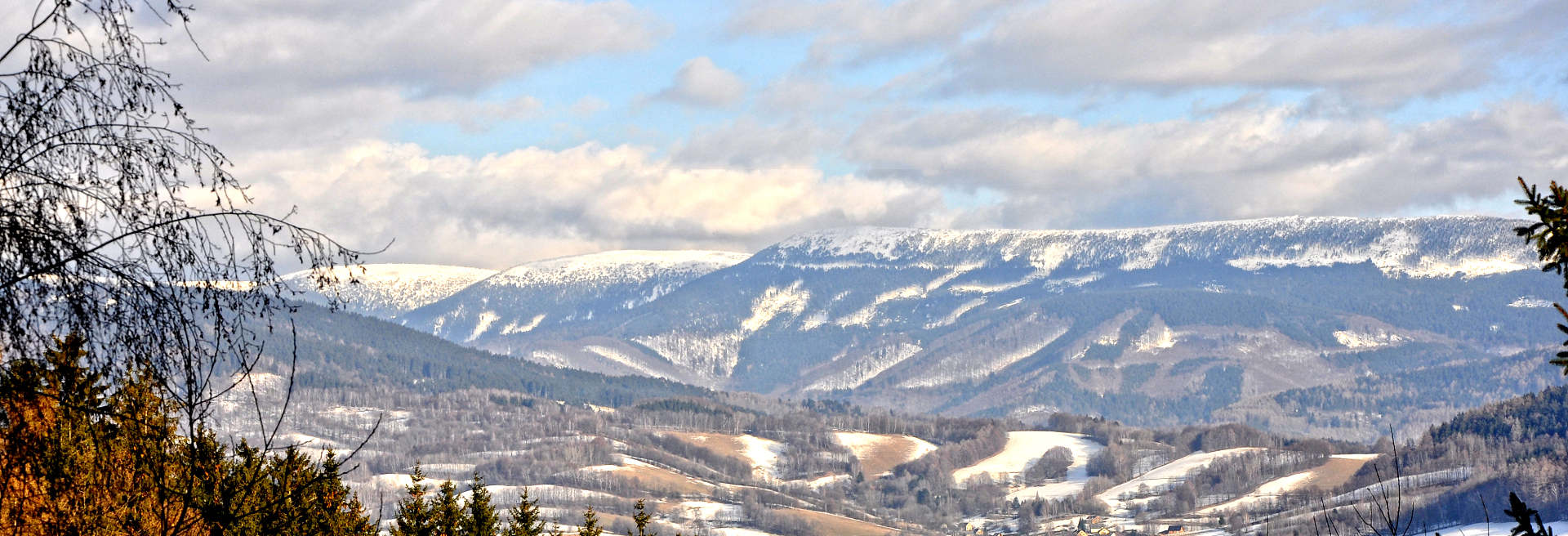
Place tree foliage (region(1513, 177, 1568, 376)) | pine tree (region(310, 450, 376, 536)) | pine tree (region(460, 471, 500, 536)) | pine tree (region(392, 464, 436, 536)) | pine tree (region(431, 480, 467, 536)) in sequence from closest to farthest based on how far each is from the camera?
tree foliage (region(1513, 177, 1568, 376)) < pine tree (region(310, 450, 376, 536)) < pine tree (region(392, 464, 436, 536)) < pine tree (region(431, 480, 467, 536)) < pine tree (region(460, 471, 500, 536))

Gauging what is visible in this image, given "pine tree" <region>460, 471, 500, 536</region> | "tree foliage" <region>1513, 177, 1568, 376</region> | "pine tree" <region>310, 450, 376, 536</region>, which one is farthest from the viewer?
"pine tree" <region>460, 471, 500, 536</region>

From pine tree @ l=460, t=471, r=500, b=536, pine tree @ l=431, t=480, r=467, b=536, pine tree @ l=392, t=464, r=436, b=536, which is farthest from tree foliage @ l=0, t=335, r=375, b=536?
pine tree @ l=460, t=471, r=500, b=536

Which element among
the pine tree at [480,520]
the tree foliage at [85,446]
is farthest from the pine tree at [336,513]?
the tree foliage at [85,446]

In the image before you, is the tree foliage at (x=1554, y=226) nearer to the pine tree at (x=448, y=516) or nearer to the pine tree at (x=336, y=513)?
the pine tree at (x=336, y=513)

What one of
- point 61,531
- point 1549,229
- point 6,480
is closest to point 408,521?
point 61,531

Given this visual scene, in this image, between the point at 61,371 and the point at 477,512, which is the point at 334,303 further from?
the point at 477,512

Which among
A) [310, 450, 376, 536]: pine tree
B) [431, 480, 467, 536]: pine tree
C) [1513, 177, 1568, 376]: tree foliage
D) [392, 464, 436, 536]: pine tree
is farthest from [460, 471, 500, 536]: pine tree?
[1513, 177, 1568, 376]: tree foliage

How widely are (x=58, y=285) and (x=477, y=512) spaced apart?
40.3 m

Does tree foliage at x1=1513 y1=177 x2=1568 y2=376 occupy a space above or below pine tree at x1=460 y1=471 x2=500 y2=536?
above

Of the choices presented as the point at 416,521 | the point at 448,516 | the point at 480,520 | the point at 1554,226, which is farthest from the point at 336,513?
the point at 1554,226

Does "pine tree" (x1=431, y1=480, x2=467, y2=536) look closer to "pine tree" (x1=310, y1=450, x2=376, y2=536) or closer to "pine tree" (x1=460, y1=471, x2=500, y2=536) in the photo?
"pine tree" (x1=460, y1=471, x2=500, y2=536)

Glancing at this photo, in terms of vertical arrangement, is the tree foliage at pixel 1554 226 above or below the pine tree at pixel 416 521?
above

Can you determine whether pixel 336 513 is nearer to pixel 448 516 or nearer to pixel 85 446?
pixel 448 516

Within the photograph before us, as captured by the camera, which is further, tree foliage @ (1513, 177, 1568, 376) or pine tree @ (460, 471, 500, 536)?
pine tree @ (460, 471, 500, 536)
